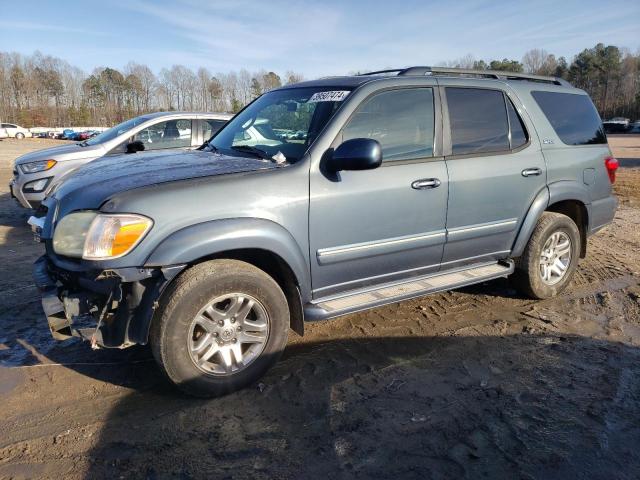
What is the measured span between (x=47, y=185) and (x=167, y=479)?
6.24 m

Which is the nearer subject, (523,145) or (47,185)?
(523,145)

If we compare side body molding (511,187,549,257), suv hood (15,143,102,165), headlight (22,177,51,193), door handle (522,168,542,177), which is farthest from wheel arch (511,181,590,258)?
headlight (22,177,51,193)

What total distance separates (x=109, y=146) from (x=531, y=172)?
615 cm

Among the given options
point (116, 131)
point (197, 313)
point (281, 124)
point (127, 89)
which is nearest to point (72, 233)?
point (197, 313)

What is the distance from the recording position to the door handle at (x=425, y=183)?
3747 mm

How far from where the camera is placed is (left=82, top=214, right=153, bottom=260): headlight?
9.20 ft

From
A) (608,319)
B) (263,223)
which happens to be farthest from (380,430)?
(608,319)

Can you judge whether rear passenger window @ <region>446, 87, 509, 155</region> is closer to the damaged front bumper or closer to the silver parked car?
the damaged front bumper

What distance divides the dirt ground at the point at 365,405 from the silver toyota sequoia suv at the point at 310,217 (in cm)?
40

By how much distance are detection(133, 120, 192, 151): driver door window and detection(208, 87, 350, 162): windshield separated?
3560 mm

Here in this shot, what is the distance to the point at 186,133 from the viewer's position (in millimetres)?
7945

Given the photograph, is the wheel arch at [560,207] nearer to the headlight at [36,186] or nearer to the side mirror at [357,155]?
Answer: the side mirror at [357,155]

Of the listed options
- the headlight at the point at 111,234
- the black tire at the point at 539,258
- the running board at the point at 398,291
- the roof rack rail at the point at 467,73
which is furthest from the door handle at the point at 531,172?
the headlight at the point at 111,234

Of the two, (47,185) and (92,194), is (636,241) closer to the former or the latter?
(92,194)
